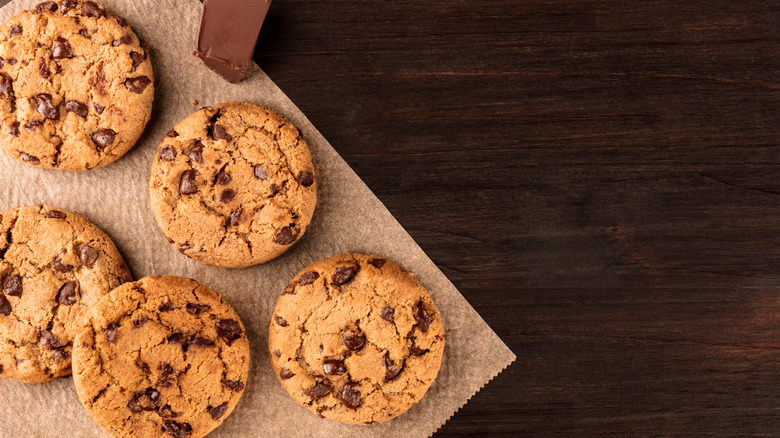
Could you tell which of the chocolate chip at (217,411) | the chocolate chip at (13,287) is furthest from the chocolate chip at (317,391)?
the chocolate chip at (13,287)

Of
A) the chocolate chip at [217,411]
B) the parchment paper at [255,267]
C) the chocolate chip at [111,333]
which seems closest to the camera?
the chocolate chip at [111,333]

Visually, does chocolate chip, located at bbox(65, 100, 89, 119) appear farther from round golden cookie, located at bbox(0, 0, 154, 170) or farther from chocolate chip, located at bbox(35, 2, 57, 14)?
chocolate chip, located at bbox(35, 2, 57, 14)

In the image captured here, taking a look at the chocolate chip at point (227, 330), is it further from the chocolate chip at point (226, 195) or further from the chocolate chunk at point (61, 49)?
the chocolate chunk at point (61, 49)

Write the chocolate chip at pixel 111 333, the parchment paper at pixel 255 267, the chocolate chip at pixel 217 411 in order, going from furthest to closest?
the parchment paper at pixel 255 267 < the chocolate chip at pixel 217 411 < the chocolate chip at pixel 111 333

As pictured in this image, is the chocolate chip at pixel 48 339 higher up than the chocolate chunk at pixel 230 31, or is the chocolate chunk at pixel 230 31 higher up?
the chocolate chunk at pixel 230 31

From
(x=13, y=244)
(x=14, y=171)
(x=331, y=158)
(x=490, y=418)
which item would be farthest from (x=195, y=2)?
(x=490, y=418)

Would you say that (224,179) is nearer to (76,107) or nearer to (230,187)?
(230,187)
